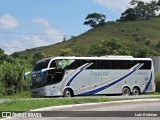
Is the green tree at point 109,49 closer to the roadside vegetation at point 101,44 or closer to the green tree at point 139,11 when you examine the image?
the roadside vegetation at point 101,44

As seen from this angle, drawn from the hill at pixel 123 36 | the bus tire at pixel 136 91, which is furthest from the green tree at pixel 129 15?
the bus tire at pixel 136 91

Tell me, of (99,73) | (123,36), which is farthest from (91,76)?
(123,36)

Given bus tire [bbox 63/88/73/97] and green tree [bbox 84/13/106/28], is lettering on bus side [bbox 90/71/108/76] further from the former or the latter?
green tree [bbox 84/13/106/28]

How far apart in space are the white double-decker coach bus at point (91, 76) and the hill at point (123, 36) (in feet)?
228

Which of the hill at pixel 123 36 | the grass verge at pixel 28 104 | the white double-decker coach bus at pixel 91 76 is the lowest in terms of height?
the grass verge at pixel 28 104

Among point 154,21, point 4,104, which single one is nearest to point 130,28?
point 154,21

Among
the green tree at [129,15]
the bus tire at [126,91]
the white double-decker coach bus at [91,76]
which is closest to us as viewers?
the white double-decker coach bus at [91,76]

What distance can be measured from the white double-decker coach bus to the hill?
228ft

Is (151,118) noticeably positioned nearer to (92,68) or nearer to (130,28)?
(92,68)

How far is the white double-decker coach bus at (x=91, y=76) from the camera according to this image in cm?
2856

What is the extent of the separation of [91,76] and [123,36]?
3376 inches

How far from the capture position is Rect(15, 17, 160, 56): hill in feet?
351

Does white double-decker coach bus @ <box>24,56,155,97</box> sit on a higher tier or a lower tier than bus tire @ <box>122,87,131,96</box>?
higher

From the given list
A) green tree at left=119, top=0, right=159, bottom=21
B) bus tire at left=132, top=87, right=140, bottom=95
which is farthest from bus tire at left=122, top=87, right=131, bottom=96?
green tree at left=119, top=0, right=159, bottom=21
